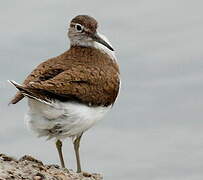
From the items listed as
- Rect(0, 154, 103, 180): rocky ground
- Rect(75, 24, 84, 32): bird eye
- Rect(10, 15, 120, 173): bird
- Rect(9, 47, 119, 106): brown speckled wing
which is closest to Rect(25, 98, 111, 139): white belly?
Rect(10, 15, 120, 173): bird

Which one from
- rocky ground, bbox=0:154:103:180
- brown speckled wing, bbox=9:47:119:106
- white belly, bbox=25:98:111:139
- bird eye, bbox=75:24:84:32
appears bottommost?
rocky ground, bbox=0:154:103:180

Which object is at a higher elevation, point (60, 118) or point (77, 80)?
point (77, 80)

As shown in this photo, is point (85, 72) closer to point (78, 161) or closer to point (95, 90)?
point (95, 90)

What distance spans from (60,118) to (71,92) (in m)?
0.54

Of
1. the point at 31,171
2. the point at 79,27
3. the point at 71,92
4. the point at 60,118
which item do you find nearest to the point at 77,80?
the point at 71,92

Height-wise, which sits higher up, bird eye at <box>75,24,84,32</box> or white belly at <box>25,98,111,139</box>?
bird eye at <box>75,24,84,32</box>

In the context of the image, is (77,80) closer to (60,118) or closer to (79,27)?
(60,118)

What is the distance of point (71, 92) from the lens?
13195 millimetres

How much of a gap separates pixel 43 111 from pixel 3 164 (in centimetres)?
157

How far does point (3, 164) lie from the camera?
1208 cm

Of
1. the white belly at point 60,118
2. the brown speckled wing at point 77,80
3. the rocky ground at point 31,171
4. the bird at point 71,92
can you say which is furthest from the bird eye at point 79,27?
the rocky ground at point 31,171

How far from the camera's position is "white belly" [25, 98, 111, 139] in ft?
43.2

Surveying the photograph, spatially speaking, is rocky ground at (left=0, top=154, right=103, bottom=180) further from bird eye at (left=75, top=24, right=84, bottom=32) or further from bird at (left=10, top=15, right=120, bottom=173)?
bird eye at (left=75, top=24, right=84, bottom=32)

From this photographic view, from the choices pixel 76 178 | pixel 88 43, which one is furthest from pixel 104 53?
pixel 76 178
